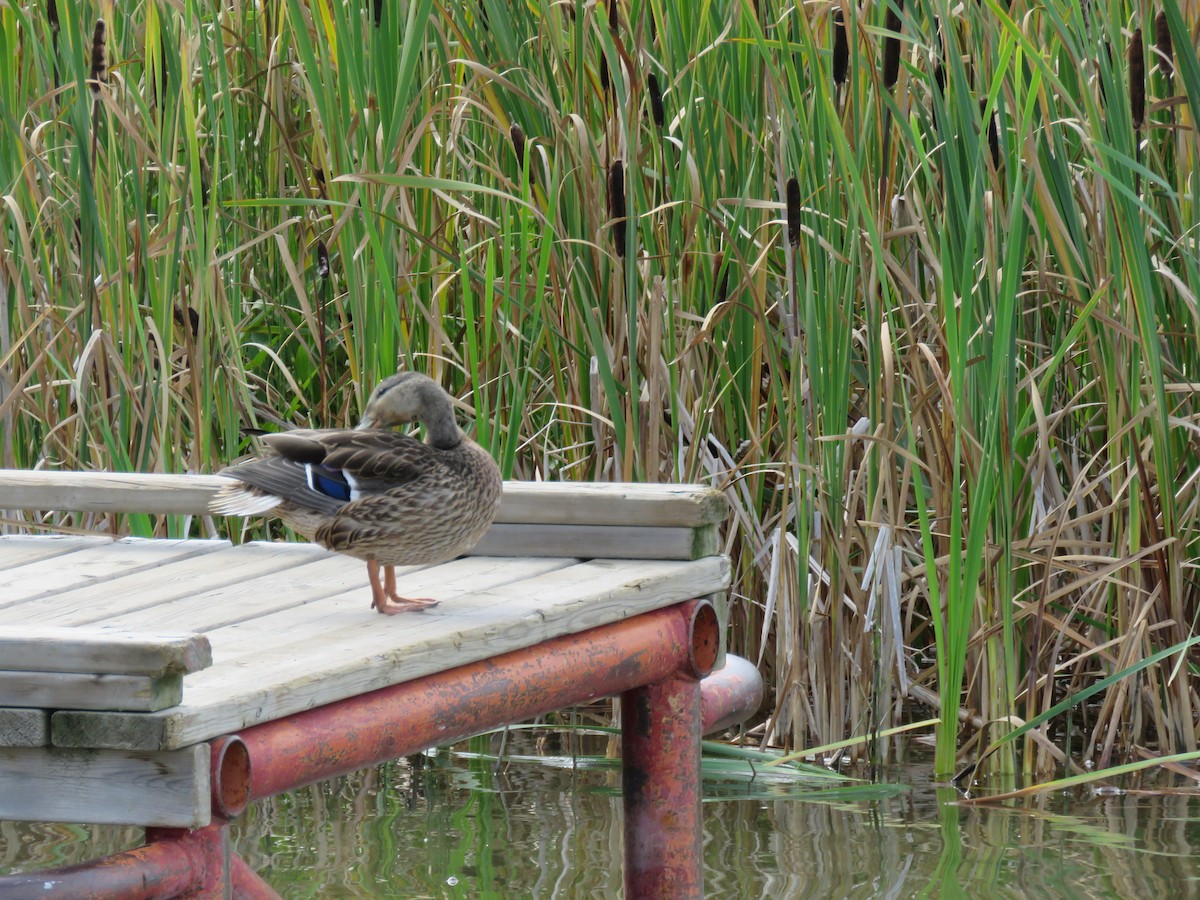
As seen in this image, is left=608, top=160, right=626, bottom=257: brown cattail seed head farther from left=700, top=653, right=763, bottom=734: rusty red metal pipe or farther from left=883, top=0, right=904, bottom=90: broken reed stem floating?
left=700, top=653, right=763, bottom=734: rusty red metal pipe

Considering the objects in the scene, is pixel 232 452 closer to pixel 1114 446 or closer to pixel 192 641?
pixel 1114 446

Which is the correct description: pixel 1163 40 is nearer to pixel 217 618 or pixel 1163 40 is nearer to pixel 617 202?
pixel 617 202

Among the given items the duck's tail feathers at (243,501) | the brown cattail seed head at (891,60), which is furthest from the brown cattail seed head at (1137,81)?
the duck's tail feathers at (243,501)

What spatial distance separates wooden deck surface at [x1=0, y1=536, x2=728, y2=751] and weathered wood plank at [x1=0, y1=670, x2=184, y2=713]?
0.01 metres

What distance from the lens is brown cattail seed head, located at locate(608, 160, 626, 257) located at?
3.45m

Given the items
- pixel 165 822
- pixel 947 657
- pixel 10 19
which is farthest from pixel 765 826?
pixel 10 19

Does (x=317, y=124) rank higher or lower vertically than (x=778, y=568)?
higher

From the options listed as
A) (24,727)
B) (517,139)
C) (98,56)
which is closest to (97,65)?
(98,56)

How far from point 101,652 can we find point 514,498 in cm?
117

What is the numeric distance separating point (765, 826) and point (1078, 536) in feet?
3.46

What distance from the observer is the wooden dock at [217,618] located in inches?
72.1

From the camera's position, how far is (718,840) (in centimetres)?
365

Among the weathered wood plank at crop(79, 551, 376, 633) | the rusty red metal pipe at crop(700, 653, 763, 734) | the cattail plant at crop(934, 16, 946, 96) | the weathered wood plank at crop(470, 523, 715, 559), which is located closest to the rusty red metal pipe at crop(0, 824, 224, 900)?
the weathered wood plank at crop(79, 551, 376, 633)

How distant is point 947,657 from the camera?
372cm
